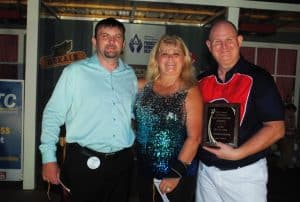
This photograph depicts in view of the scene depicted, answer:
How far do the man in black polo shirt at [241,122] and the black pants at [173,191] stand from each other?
0.45 feet

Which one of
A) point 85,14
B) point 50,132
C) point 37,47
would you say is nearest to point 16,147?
point 37,47

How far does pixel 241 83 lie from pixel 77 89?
4.02 feet

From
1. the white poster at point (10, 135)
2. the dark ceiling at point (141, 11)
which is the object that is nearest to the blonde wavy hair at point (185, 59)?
the dark ceiling at point (141, 11)

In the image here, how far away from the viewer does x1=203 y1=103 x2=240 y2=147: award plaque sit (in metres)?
2.72

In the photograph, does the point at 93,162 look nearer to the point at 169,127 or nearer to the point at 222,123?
the point at 169,127

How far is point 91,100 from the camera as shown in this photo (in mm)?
3148

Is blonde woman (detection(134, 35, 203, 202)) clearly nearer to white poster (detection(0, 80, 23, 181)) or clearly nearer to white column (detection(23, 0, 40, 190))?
white column (detection(23, 0, 40, 190))

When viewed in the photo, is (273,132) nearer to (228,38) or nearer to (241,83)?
(241,83)

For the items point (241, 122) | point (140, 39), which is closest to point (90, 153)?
point (241, 122)

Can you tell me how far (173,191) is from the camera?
295cm

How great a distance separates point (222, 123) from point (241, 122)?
15 cm

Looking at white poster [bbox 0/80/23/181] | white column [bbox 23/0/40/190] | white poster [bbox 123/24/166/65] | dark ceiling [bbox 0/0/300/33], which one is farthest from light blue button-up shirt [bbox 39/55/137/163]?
white poster [bbox 123/24/166/65]

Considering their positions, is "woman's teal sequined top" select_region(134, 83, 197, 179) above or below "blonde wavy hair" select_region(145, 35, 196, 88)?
below

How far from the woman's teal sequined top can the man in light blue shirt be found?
0.84 ft
